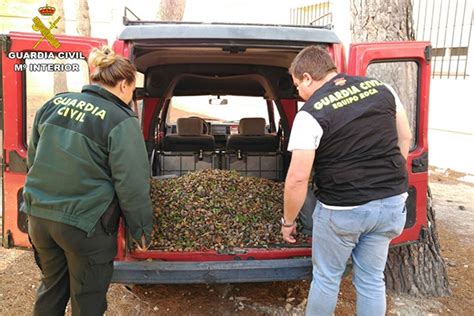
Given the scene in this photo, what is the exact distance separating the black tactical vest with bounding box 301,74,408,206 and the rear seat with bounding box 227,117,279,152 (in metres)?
2.68

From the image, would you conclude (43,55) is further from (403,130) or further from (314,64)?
(403,130)

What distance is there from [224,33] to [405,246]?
7.51 ft

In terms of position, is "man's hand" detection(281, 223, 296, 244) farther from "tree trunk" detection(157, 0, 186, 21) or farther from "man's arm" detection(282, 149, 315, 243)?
"tree trunk" detection(157, 0, 186, 21)

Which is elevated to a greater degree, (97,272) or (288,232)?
(288,232)

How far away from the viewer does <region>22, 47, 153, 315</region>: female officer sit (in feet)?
7.22

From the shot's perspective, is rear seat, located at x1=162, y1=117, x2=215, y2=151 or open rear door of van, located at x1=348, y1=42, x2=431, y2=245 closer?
open rear door of van, located at x1=348, y1=42, x2=431, y2=245

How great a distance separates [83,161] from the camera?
2.18 m

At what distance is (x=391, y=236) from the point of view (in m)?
2.52

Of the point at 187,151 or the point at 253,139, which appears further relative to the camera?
the point at 253,139

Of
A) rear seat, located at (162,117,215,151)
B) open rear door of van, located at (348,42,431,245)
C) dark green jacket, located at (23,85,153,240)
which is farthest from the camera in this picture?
rear seat, located at (162,117,215,151)

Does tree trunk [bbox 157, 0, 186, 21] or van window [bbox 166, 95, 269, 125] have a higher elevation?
tree trunk [bbox 157, 0, 186, 21]

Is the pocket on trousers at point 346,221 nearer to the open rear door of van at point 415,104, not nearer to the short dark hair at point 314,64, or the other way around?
the short dark hair at point 314,64

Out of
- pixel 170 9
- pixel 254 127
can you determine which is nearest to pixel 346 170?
pixel 254 127

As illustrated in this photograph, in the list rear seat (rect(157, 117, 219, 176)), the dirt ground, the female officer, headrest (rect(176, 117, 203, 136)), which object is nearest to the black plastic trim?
the dirt ground
